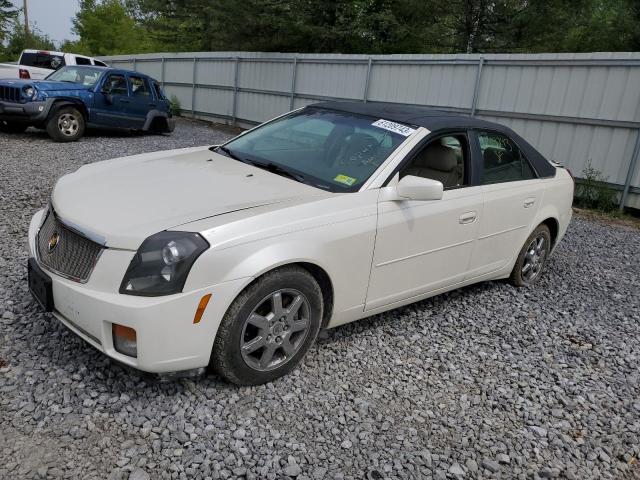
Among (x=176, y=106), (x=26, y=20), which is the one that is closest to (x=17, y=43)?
(x=26, y=20)

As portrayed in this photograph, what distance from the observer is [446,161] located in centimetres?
416

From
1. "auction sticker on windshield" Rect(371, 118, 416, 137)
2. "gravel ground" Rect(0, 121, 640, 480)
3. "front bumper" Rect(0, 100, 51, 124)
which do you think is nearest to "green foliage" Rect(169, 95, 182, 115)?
"front bumper" Rect(0, 100, 51, 124)

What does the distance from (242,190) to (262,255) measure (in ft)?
2.08

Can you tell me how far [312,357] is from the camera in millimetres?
3521

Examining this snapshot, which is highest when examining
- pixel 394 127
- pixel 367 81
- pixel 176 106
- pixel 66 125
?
pixel 367 81

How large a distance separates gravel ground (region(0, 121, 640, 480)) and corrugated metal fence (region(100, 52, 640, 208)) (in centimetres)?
524

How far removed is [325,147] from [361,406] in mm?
1812

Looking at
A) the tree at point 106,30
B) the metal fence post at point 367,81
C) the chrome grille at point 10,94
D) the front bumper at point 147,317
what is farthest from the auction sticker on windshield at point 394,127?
the tree at point 106,30

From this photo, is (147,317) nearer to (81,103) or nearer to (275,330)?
(275,330)

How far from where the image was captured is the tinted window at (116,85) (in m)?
12.3

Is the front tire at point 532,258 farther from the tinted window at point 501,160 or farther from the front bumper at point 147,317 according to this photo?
the front bumper at point 147,317

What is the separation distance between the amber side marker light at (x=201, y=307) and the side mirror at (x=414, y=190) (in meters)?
1.33

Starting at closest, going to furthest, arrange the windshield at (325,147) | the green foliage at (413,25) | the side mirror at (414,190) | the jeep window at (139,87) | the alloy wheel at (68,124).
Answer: the side mirror at (414,190) < the windshield at (325,147) < the alloy wheel at (68,124) < the jeep window at (139,87) < the green foliage at (413,25)

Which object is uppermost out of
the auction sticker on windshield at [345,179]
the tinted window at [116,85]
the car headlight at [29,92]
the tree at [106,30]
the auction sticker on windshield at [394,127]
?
the tree at [106,30]
